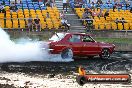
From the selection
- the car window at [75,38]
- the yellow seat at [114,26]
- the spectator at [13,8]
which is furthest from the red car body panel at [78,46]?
the spectator at [13,8]

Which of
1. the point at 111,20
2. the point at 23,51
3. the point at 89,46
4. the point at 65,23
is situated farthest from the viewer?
the point at 111,20

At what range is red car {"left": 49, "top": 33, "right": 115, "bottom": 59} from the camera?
21.3m

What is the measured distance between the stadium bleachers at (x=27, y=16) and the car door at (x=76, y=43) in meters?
9.12

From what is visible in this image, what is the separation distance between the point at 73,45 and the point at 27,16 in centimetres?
1041

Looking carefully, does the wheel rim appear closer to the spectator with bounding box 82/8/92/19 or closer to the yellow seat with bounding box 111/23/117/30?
the yellow seat with bounding box 111/23/117/30

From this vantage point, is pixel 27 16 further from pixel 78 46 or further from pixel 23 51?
pixel 23 51

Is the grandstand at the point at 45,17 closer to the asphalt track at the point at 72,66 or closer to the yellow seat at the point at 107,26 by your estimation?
the yellow seat at the point at 107,26

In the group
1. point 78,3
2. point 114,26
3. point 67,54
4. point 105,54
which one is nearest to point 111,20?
point 114,26

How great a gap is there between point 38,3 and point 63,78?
1857 cm

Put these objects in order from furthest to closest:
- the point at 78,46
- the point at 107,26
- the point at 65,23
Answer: the point at 107,26 → the point at 65,23 → the point at 78,46

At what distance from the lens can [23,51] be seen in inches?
826

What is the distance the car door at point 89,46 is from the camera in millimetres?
21959

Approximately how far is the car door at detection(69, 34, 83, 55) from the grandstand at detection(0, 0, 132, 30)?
906 centimetres

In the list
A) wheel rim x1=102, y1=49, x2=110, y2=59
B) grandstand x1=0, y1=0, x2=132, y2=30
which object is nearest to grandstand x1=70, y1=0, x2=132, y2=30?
grandstand x1=0, y1=0, x2=132, y2=30
